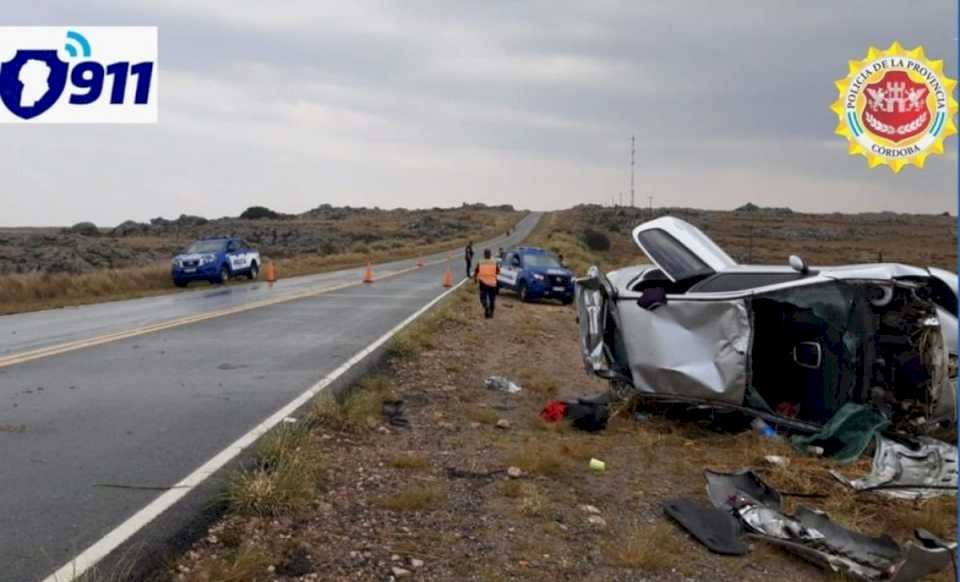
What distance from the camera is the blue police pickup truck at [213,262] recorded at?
85.9ft

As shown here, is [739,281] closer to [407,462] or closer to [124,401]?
[407,462]

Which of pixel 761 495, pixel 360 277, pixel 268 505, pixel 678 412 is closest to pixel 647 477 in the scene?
pixel 761 495

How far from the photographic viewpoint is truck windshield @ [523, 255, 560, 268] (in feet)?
77.2

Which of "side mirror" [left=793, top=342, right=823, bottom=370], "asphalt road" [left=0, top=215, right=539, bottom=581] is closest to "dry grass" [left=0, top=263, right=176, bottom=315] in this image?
"asphalt road" [left=0, top=215, right=539, bottom=581]

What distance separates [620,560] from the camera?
4293 mm

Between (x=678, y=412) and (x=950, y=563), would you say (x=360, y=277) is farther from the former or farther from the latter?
(x=950, y=563)

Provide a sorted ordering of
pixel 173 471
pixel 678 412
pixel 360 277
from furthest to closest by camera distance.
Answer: pixel 360 277
pixel 678 412
pixel 173 471

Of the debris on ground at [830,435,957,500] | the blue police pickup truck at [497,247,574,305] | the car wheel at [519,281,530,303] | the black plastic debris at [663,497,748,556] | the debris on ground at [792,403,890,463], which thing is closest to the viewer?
the black plastic debris at [663,497,748,556]

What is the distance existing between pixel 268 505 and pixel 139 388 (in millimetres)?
4063

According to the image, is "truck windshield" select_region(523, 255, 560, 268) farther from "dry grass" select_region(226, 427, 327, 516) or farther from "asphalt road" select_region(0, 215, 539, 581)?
"dry grass" select_region(226, 427, 327, 516)

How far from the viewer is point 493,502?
5191 millimetres

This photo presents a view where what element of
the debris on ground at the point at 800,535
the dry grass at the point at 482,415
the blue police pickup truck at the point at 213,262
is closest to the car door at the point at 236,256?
the blue police pickup truck at the point at 213,262

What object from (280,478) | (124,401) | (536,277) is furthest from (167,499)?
(536,277)

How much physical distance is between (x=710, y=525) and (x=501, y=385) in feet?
15.6
